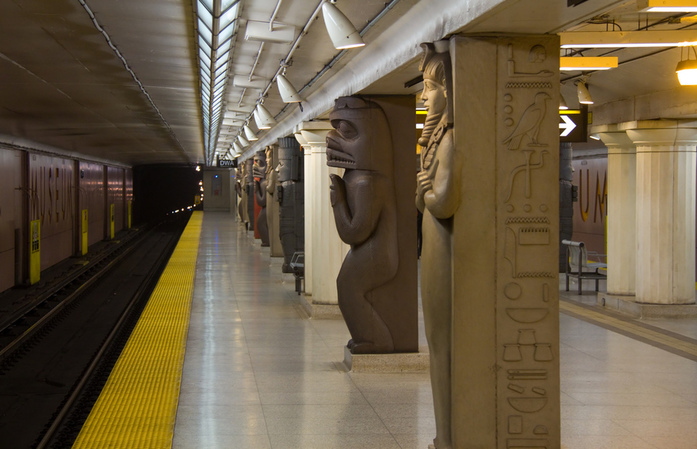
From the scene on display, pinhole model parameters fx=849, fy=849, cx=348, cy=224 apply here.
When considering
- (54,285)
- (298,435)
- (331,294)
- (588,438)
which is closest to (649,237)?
(331,294)

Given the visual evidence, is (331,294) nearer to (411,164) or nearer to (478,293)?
(411,164)

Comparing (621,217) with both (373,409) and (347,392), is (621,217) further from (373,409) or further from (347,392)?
(373,409)

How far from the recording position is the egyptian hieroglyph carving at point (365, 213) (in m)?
8.59

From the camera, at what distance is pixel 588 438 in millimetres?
6359

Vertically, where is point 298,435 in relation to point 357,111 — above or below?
below

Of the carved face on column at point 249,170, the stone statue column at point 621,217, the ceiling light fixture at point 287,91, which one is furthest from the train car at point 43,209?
the stone statue column at point 621,217

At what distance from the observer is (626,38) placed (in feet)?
25.5

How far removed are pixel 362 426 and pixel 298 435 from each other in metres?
0.57

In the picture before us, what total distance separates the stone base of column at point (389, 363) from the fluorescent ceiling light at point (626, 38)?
11.4 feet

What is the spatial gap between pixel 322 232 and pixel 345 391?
15.3 feet

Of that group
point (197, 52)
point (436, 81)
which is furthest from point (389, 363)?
point (436, 81)

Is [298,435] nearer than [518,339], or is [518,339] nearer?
[518,339]

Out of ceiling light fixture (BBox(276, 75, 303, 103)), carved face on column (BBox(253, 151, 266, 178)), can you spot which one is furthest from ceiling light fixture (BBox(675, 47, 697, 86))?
carved face on column (BBox(253, 151, 266, 178))

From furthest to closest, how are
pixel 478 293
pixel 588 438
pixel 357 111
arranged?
pixel 357 111
pixel 588 438
pixel 478 293
